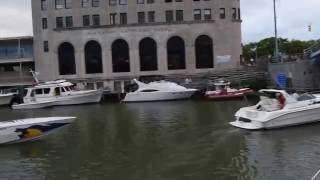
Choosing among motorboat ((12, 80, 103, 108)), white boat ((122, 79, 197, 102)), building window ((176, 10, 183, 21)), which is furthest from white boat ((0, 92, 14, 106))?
building window ((176, 10, 183, 21))

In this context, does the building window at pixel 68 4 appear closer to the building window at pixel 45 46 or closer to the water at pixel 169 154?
the building window at pixel 45 46

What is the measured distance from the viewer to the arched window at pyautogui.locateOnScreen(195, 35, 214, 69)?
89.1 m

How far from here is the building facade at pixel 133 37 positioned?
88.5 metres

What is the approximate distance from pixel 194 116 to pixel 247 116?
1179 cm

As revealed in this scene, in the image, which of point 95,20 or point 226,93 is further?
point 95,20

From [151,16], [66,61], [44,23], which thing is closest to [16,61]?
[44,23]

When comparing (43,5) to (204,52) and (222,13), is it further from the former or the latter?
(222,13)

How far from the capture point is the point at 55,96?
233 feet

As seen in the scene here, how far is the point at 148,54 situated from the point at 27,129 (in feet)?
197

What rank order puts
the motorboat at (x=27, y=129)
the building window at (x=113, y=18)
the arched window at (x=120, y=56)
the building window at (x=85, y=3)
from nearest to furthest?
the motorboat at (x=27, y=129) → the building window at (x=113, y=18) → the arched window at (x=120, y=56) → the building window at (x=85, y=3)

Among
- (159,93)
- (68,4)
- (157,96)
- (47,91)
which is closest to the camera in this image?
(159,93)

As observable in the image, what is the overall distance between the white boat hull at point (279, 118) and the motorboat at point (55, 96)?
39320mm

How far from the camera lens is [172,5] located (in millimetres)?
89000

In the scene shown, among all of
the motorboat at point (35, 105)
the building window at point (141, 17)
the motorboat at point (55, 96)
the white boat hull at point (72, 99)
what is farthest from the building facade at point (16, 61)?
the motorboat at point (35, 105)
